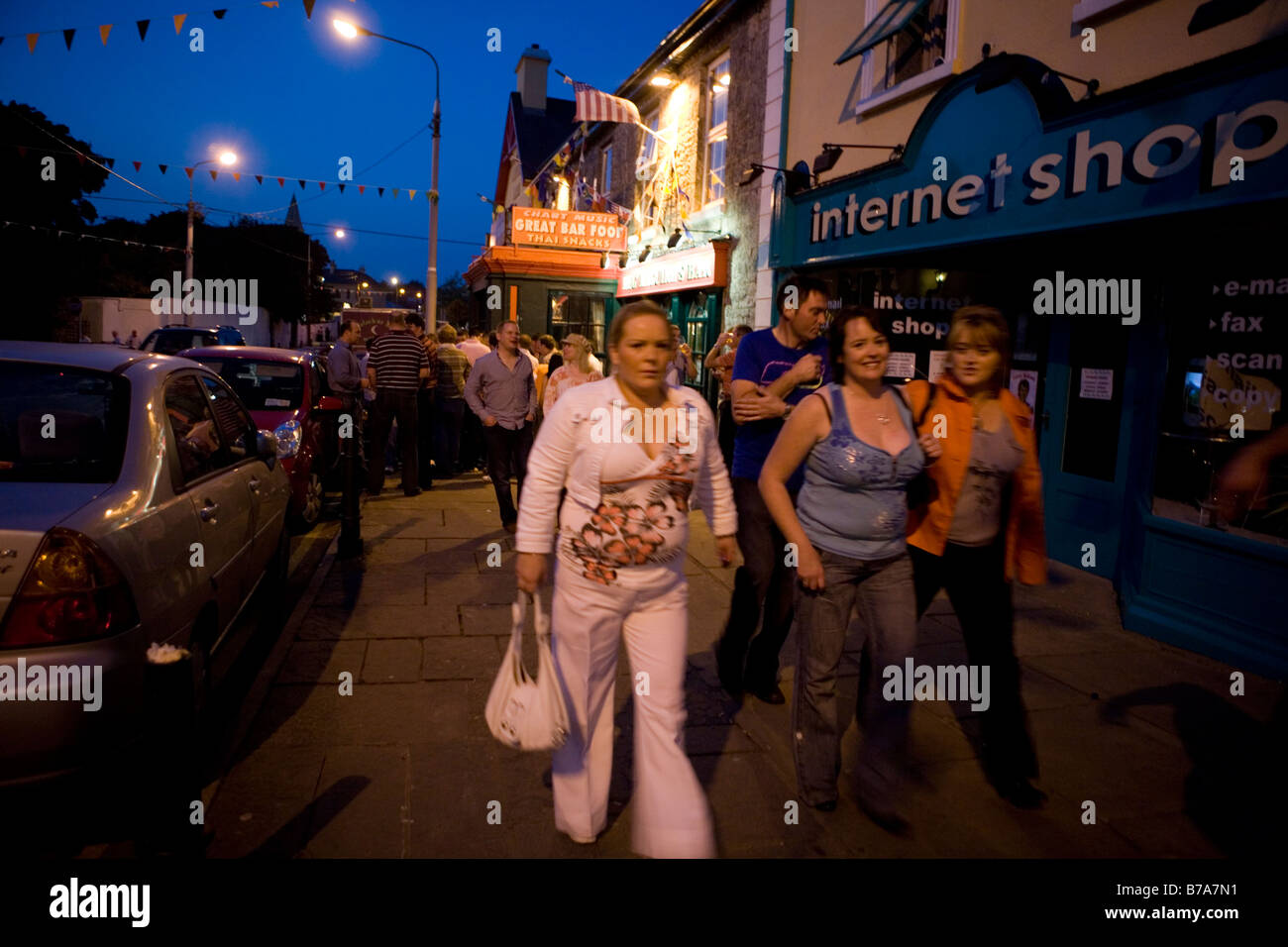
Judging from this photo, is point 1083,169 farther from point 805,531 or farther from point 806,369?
point 805,531

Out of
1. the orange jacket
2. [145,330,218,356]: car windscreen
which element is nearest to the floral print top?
the orange jacket

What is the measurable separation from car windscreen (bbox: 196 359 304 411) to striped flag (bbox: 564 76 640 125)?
7.68m

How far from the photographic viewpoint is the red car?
789 cm

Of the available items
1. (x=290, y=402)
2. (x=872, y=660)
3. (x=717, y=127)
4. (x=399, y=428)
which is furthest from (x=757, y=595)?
(x=717, y=127)

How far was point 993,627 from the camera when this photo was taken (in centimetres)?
339

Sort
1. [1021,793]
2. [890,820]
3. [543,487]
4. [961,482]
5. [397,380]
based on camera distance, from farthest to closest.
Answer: [397,380] → [1021,793] → [961,482] → [890,820] → [543,487]

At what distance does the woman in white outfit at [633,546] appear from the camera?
2777 millimetres

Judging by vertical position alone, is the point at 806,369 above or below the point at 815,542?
above

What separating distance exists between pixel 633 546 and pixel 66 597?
183 cm

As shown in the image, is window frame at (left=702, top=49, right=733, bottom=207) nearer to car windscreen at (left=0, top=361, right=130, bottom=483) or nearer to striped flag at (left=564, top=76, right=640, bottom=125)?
striped flag at (left=564, top=76, right=640, bottom=125)

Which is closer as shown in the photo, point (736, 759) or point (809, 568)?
point (809, 568)

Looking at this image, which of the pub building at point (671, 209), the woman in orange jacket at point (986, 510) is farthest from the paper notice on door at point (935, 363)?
the woman in orange jacket at point (986, 510)

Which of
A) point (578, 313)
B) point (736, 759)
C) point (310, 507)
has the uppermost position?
point (578, 313)

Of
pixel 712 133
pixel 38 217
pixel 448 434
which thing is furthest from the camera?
pixel 38 217
